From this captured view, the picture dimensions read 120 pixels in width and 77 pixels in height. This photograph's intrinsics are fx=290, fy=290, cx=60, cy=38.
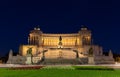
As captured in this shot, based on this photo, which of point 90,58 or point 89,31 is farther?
point 89,31

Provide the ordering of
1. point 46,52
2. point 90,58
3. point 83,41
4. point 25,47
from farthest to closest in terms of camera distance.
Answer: point 83,41
point 25,47
point 46,52
point 90,58

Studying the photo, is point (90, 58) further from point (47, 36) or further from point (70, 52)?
point (47, 36)

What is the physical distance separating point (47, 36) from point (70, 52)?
1154 inches

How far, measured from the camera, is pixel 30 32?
107 metres

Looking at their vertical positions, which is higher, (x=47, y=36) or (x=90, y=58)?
(x=47, y=36)

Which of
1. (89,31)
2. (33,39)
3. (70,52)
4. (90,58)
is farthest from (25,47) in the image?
(90,58)

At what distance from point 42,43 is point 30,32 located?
604 cm

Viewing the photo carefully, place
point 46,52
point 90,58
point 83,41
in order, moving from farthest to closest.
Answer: point 83,41, point 46,52, point 90,58

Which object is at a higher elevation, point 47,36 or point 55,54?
point 47,36

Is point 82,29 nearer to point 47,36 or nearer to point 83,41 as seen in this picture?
point 83,41

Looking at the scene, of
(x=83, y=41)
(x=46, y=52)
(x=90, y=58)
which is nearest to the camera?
(x=90, y=58)

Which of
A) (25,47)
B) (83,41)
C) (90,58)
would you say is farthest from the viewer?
(83,41)

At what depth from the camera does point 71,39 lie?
10800 cm

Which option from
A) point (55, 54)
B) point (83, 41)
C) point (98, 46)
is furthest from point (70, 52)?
point (83, 41)
